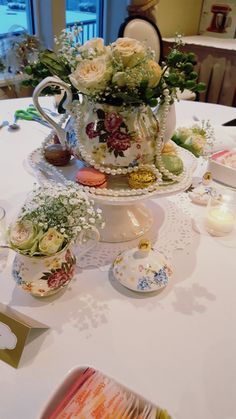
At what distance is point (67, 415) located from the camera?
0.49 metres

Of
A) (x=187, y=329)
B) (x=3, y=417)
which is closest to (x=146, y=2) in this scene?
(x=187, y=329)

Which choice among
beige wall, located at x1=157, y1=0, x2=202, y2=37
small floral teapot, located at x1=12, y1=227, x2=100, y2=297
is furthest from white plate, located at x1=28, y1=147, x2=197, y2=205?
beige wall, located at x1=157, y1=0, x2=202, y2=37

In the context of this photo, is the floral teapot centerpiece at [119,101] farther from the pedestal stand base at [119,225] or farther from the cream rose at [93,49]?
the pedestal stand base at [119,225]

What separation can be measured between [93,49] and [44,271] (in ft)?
1.55

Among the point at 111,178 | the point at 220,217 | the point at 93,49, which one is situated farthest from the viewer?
the point at 220,217

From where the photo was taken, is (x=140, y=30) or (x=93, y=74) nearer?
(x=93, y=74)

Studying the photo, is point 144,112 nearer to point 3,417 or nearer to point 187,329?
point 187,329

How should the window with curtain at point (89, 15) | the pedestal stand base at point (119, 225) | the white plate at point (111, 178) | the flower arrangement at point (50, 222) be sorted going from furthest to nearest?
the window with curtain at point (89, 15)
the pedestal stand base at point (119, 225)
the white plate at point (111, 178)
the flower arrangement at point (50, 222)

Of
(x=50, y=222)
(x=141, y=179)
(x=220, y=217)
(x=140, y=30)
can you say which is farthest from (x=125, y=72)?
(x=140, y=30)

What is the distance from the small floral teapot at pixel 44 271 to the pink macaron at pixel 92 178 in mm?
136

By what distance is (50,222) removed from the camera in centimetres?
70

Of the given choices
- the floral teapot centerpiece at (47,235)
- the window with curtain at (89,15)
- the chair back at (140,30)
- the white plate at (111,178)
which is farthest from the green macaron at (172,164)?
the window with curtain at (89,15)

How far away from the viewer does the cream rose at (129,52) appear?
2.52 feet

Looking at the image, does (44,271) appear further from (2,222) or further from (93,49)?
(93,49)
